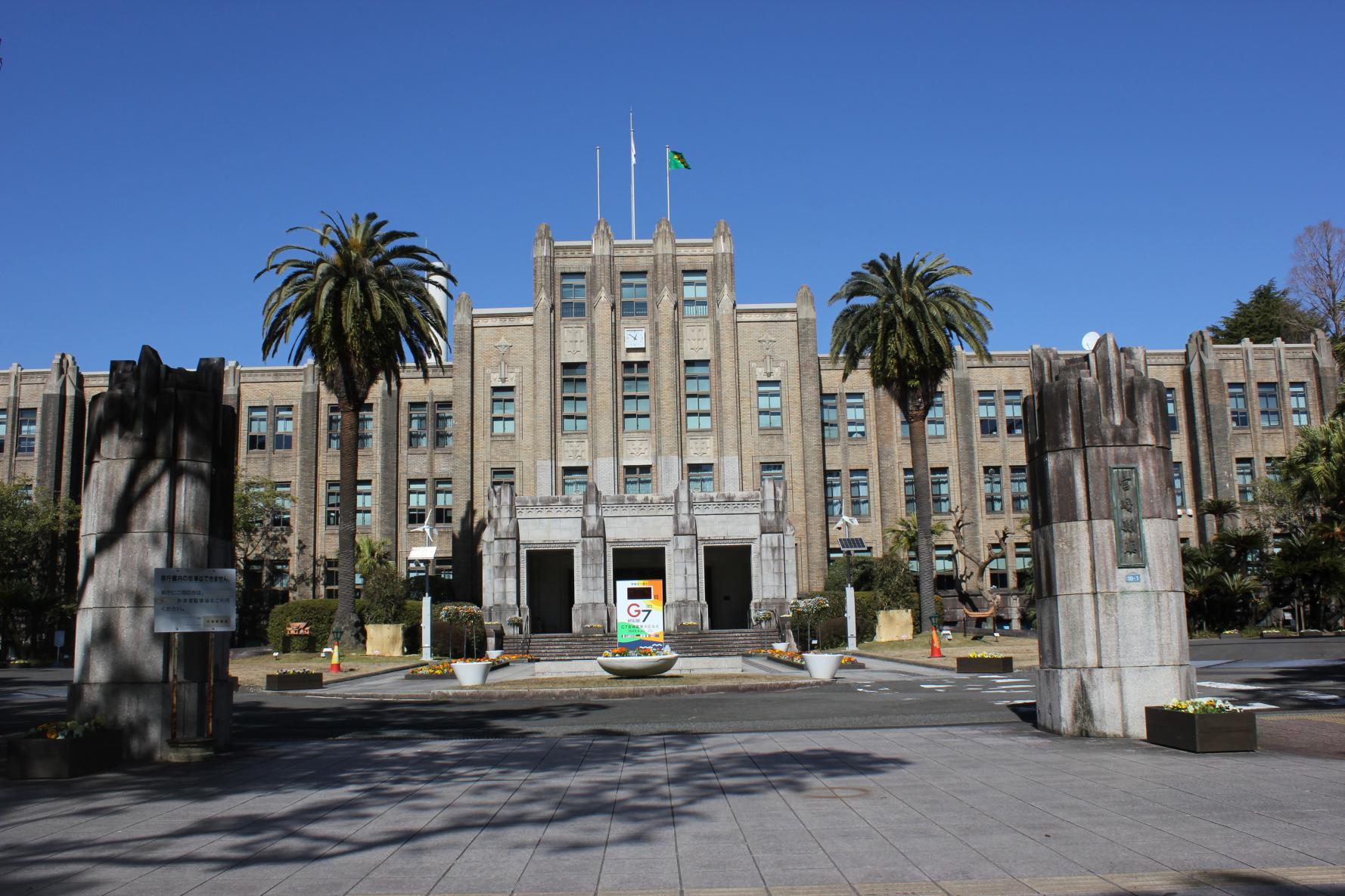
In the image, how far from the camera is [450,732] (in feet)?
55.6

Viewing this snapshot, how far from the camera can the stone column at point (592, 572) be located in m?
46.0

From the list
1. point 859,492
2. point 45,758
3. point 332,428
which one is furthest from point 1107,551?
point 332,428

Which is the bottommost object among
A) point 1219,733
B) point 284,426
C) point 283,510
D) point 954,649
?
point 954,649

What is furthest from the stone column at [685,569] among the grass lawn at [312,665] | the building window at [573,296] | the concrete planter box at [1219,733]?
the concrete planter box at [1219,733]

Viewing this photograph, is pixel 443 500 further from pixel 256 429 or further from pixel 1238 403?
pixel 1238 403

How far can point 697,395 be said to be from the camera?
56281mm

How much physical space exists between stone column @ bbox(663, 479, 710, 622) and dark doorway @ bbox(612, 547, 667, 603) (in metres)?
6.09

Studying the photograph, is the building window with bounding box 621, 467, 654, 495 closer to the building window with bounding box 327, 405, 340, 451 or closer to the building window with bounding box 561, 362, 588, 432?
the building window with bounding box 561, 362, 588, 432

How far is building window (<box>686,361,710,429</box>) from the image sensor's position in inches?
2207

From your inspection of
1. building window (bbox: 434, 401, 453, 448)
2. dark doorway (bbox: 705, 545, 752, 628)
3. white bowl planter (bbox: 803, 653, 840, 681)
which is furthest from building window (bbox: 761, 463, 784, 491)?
white bowl planter (bbox: 803, 653, 840, 681)

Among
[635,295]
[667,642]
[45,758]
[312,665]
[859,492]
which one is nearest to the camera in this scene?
[45,758]

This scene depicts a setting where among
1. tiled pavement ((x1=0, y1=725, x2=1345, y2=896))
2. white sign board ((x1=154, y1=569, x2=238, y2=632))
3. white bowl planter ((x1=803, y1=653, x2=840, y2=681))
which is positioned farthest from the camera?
white bowl planter ((x1=803, y1=653, x2=840, y2=681))

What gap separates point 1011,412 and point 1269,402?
571 inches

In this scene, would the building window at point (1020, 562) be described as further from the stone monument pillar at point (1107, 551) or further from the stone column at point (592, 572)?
the stone monument pillar at point (1107, 551)
